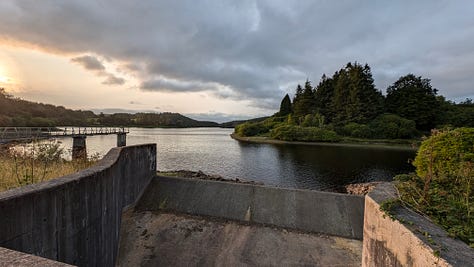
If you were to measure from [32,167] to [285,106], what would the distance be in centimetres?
7644

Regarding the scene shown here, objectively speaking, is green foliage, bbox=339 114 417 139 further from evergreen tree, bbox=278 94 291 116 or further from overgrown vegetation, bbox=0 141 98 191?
overgrown vegetation, bbox=0 141 98 191

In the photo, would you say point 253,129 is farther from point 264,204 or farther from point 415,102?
point 264,204

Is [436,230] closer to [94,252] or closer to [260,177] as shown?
[94,252]

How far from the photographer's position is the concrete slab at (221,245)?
4.67 m

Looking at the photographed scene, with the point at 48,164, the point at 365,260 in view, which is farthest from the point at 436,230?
the point at 48,164

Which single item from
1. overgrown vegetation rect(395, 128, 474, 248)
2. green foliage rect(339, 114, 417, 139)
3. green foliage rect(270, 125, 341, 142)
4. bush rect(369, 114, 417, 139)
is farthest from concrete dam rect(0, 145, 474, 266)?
bush rect(369, 114, 417, 139)

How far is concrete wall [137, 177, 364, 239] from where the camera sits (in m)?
5.88

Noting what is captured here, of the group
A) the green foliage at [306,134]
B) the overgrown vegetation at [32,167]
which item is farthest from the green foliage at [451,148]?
the green foliage at [306,134]

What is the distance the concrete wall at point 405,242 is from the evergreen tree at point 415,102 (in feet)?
200

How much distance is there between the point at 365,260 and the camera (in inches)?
145

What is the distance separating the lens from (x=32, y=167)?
16.5 ft

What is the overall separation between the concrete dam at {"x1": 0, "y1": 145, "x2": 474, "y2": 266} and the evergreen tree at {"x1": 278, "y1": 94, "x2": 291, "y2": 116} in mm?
71959

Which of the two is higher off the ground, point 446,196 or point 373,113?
point 373,113

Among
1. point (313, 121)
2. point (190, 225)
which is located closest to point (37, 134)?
point (190, 225)
